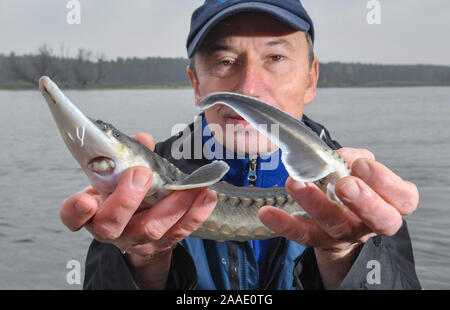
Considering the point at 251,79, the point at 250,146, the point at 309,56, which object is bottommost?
the point at 250,146

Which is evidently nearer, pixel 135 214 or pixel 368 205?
pixel 368 205

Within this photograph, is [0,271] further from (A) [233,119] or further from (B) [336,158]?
(B) [336,158]

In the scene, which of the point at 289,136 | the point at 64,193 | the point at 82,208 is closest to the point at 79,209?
the point at 82,208

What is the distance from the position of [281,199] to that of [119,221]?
63 centimetres

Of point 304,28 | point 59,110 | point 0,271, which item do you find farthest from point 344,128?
point 59,110

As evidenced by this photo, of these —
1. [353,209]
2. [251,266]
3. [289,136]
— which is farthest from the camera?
[251,266]

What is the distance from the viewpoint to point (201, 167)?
60.1 inches

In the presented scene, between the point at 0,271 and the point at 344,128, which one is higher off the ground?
the point at 344,128

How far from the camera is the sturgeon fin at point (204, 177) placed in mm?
1424

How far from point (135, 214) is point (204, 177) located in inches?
12.1

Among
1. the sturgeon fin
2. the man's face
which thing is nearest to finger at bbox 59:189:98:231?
the sturgeon fin

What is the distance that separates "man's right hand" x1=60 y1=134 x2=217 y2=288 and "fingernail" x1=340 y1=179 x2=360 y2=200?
1.30 feet

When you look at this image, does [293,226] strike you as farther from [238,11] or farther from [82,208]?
[238,11]

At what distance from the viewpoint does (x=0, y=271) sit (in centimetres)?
530
